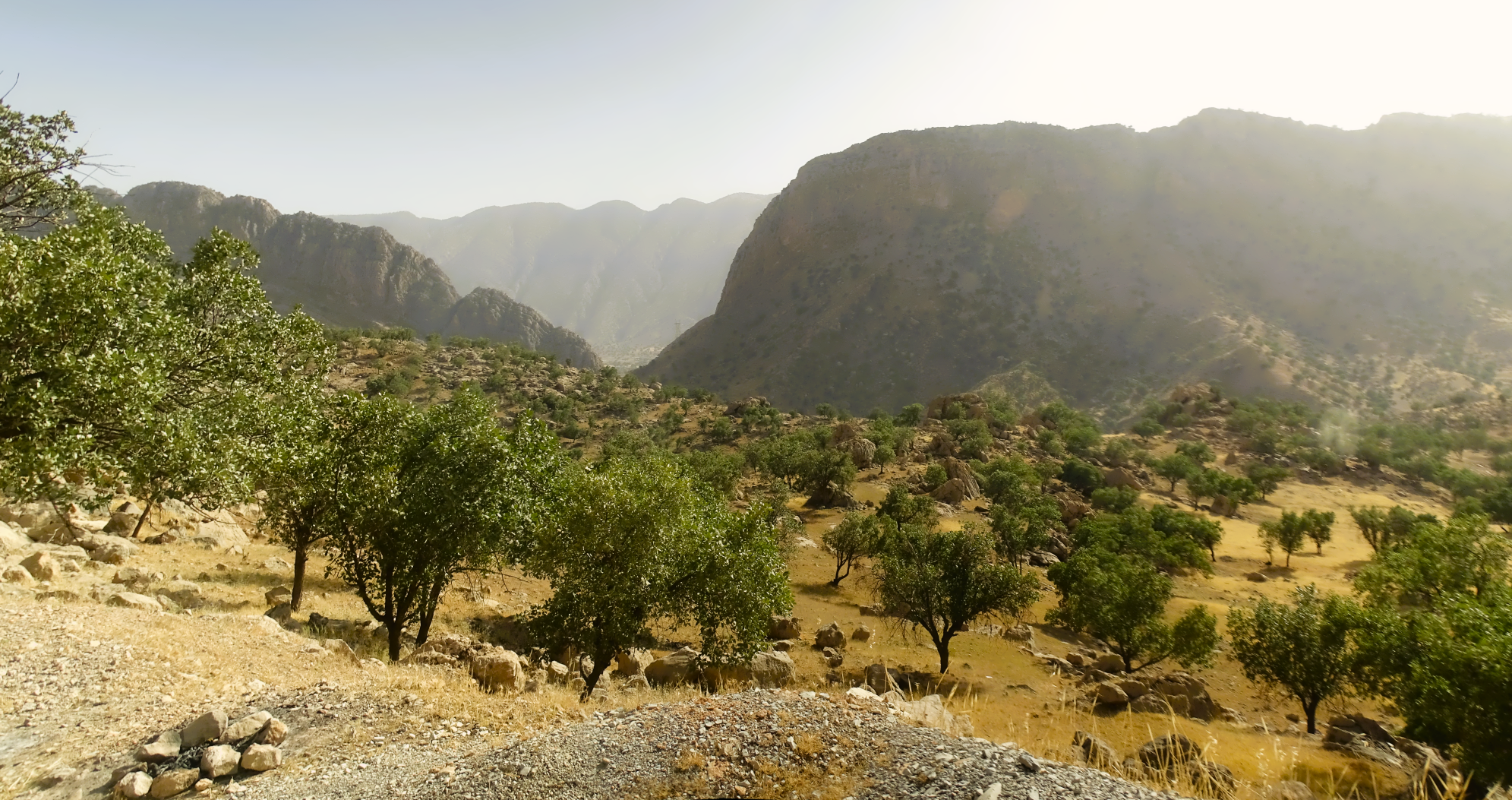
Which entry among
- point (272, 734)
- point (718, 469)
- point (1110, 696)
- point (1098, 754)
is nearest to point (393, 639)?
point (272, 734)

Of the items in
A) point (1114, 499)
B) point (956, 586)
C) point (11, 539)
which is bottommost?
point (1114, 499)

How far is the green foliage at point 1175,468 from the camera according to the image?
215ft

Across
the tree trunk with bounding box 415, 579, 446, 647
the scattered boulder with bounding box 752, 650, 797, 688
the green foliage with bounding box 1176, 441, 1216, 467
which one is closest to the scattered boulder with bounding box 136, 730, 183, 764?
the tree trunk with bounding box 415, 579, 446, 647

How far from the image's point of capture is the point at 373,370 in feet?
218

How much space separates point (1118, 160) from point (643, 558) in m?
163

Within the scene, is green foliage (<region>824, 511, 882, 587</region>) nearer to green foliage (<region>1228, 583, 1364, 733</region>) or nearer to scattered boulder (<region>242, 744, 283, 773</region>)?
green foliage (<region>1228, 583, 1364, 733</region>)

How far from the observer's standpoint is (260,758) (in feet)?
26.3

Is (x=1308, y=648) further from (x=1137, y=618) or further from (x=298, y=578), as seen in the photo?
(x=298, y=578)

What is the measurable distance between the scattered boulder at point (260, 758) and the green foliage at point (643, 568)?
234 inches

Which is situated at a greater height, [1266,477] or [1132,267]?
[1132,267]

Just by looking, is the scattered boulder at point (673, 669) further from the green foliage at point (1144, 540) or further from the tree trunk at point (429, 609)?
the green foliage at point (1144, 540)

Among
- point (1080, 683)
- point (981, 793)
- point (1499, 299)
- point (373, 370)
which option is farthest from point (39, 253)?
point (1499, 299)

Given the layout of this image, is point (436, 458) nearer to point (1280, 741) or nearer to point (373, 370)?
point (1280, 741)

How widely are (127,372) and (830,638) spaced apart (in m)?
24.6
